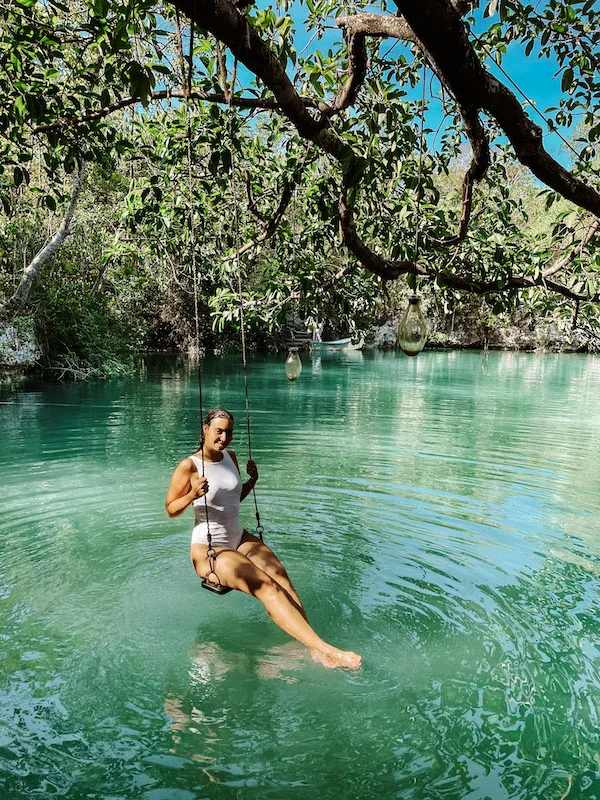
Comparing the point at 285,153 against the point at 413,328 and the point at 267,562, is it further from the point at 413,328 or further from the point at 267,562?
the point at 267,562

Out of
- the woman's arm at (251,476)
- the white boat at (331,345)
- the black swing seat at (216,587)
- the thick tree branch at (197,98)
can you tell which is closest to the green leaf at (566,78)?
the thick tree branch at (197,98)

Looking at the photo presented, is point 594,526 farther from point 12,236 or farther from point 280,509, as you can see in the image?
point 12,236

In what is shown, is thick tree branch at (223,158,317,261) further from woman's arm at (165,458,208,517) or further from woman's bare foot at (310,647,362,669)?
woman's bare foot at (310,647,362,669)

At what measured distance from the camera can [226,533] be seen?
16.0 feet

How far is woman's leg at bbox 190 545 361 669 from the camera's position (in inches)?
161

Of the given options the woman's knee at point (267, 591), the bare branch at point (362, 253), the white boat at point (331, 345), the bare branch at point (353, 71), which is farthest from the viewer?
the white boat at point (331, 345)

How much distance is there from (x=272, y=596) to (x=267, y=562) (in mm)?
432

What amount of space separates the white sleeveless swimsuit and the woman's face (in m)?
0.15

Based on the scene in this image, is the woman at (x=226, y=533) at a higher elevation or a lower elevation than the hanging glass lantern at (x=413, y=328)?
lower

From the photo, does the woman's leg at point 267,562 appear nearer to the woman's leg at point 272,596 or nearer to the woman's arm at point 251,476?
the woman's leg at point 272,596

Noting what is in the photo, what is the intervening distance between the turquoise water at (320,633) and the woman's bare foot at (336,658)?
3.8 inches

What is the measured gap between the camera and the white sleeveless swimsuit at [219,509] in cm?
484

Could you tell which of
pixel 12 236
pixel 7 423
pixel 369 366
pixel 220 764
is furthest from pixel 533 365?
pixel 220 764

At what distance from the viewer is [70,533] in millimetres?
6926
